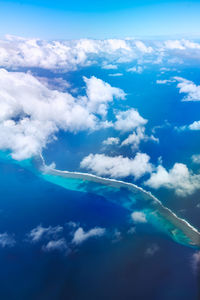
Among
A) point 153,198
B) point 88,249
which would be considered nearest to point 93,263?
point 88,249

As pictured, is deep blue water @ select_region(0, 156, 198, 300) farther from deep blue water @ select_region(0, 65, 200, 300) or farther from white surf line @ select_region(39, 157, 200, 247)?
white surf line @ select_region(39, 157, 200, 247)

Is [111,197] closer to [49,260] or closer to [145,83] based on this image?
[49,260]

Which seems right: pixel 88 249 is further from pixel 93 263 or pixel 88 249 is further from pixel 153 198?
pixel 153 198

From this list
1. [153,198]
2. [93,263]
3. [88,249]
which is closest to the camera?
[93,263]

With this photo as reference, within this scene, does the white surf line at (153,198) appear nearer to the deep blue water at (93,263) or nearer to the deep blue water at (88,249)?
the deep blue water at (88,249)

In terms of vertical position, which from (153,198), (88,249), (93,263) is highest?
(153,198)

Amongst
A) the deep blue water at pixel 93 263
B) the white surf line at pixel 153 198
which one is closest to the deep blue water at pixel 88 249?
the deep blue water at pixel 93 263

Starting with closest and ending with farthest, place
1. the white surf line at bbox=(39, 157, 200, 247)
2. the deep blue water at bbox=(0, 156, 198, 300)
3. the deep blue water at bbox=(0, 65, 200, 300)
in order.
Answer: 1. the deep blue water at bbox=(0, 156, 198, 300)
2. the deep blue water at bbox=(0, 65, 200, 300)
3. the white surf line at bbox=(39, 157, 200, 247)

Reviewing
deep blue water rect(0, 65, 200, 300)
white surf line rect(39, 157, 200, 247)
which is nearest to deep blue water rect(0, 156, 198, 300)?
deep blue water rect(0, 65, 200, 300)
